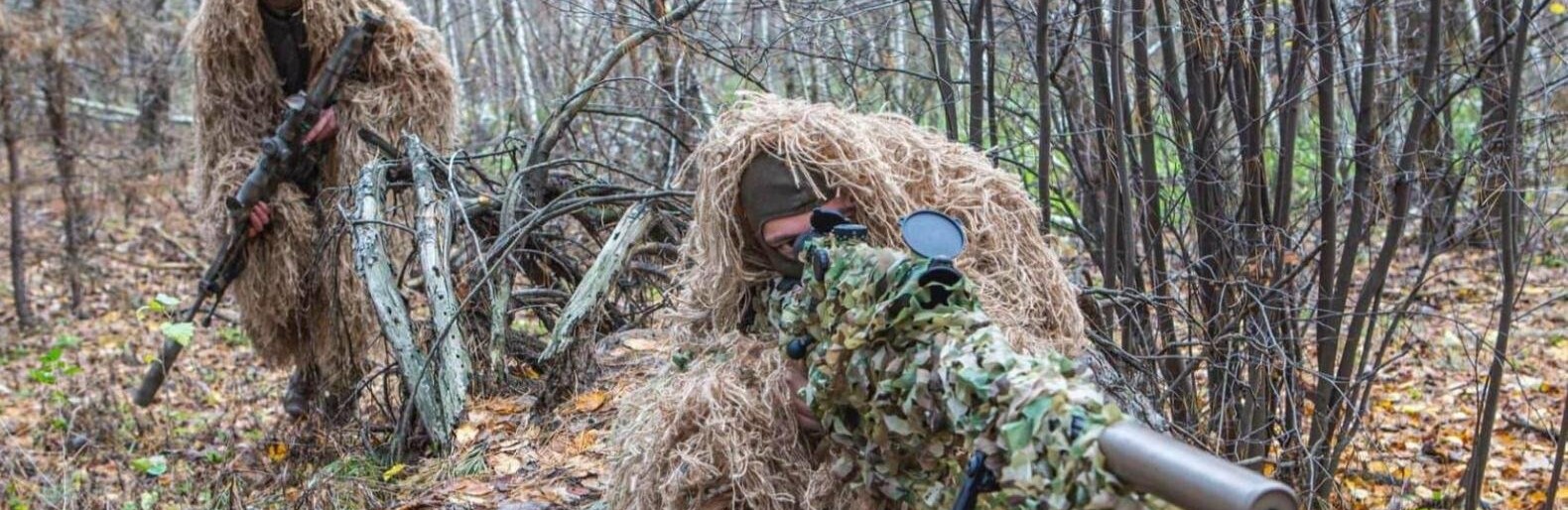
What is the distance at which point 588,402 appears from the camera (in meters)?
4.01

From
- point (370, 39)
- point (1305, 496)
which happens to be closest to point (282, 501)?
point (370, 39)

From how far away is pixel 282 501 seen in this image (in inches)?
163

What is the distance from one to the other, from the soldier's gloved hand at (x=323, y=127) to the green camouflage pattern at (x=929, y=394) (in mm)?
3287

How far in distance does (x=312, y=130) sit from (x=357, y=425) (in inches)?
50.8

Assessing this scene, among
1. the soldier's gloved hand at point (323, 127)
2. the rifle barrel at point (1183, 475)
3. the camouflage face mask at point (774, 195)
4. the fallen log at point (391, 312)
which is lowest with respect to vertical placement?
the fallen log at point (391, 312)

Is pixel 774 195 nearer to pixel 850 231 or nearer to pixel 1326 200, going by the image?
pixel 850 231

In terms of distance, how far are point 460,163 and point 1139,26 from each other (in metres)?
2.62

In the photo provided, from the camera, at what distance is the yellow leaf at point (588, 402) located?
3.98 m

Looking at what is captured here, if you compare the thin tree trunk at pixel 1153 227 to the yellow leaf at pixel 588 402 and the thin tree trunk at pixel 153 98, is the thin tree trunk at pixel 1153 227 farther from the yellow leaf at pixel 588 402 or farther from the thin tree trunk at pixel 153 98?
the thin tree trunk at pixel 153 98

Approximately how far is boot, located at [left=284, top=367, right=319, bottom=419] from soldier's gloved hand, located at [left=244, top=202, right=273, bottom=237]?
0.74 m

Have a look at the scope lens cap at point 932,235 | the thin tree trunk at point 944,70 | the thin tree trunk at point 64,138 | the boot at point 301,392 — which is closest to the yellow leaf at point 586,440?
the thin tree trunk at point 944,70

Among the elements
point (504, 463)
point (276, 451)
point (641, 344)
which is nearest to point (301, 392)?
point (276, 451)

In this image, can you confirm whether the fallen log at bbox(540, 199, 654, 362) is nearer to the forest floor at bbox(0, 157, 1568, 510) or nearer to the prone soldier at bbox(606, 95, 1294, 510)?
the forest floor at bbox(0, 157, 1568, 510)

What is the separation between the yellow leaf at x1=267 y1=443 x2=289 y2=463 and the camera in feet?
16.1
